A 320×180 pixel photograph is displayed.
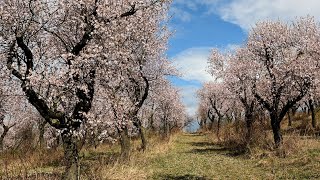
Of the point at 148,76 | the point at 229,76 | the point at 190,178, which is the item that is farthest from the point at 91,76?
the point at 229,76

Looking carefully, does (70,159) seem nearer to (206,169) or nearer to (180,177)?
(180,177)

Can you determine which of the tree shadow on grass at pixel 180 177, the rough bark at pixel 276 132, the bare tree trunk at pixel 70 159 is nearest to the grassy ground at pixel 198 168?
the tree shadow on grass at pixel 180 177

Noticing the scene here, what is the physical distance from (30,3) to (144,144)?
20130mm

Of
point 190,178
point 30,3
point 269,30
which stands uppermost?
point 269,30

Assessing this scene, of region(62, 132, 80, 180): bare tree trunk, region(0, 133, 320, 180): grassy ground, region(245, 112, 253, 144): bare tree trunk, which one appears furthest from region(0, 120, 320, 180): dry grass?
region(245, 112, 253, 144): bare tree trunk

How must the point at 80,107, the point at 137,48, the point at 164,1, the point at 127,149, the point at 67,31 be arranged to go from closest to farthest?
the point at 80,107
the point at 164,1
the point at 67,31
the point at 127,149
the point at 137,48

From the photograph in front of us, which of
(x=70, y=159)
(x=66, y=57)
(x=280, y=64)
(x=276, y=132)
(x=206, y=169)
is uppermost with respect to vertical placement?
(x=280, y=64)

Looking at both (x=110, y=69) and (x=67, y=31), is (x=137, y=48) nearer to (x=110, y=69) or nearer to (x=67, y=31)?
(x=67, y=31)

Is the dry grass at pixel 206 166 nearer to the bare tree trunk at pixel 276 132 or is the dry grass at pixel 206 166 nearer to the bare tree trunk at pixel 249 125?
the bare tree trunk at pixel 276 132

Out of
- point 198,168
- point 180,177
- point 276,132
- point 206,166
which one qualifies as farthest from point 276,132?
point 180,177

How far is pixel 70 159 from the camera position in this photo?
14258mm

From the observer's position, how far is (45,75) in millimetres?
13594

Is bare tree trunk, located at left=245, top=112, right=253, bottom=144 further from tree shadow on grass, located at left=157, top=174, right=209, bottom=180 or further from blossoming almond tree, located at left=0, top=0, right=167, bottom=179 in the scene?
blossoming almond tree, located at left=0, top=0, right=167, bottom=179

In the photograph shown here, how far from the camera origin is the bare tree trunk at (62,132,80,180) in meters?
14.2
